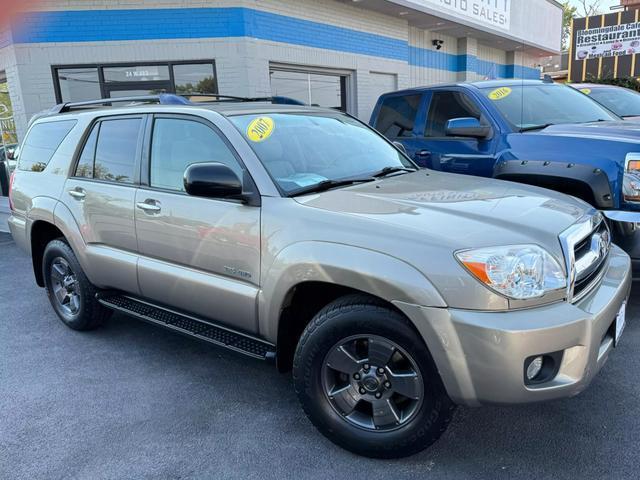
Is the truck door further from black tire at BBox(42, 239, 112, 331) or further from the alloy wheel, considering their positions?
black tire at BBox(42, 239, 112, 331)

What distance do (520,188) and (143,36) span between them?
8.14 m

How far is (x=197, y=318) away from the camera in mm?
3348

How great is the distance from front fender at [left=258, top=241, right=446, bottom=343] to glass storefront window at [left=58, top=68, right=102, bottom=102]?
828 centimetres

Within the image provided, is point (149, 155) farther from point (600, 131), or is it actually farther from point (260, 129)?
point (600, 131)

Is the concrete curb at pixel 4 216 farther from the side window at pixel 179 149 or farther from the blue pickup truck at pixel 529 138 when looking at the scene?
the side window at pixel 179 149

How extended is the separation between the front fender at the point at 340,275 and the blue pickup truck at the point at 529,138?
2.36m

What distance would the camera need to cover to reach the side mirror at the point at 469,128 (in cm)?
492

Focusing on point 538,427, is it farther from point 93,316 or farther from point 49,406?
point 93,316

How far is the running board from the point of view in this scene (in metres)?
2.98

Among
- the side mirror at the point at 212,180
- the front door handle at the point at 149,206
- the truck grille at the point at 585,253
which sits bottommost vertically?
the truck grille at the point at 585,253

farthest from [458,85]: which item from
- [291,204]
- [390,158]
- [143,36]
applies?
[143,36]

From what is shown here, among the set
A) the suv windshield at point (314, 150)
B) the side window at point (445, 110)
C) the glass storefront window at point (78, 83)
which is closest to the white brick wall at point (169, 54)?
the glass storefront window at point (78, 83)

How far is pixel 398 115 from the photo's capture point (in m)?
6.21

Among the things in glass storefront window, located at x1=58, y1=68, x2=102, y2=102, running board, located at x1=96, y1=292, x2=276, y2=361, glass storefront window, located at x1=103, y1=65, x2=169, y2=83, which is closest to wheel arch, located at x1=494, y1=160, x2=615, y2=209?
running board, located at x1=96, y1=292, x2=276, y2=361
